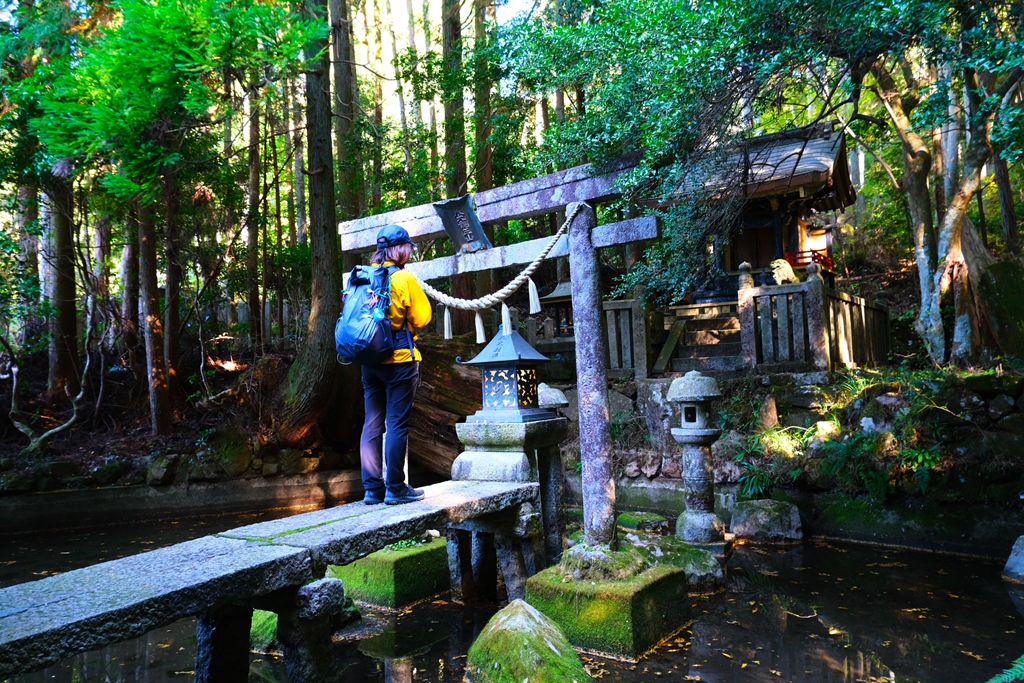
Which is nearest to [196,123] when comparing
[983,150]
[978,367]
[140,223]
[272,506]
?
[140,223]

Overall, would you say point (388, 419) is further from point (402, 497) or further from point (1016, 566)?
point (1016, 566)

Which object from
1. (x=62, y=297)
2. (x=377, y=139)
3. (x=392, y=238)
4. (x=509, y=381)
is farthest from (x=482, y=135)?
(x=392, y=238)

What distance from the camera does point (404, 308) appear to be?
459cm

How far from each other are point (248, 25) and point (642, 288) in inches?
272

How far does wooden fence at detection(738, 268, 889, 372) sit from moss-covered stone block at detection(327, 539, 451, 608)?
6.03 meters

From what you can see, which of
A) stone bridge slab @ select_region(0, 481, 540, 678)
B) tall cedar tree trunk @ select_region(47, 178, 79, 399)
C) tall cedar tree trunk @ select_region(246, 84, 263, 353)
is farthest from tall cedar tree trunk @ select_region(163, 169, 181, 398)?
stone bridge slab @ select_region(0, 481, 540, 678)

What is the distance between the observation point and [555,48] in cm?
830

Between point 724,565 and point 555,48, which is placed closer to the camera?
point 724,565

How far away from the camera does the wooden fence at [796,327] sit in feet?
30.7

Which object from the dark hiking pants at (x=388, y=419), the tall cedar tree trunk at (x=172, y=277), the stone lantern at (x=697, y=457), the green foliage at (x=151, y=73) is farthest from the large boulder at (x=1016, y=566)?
the tall cedar tree trunk at (x=172, y=277)

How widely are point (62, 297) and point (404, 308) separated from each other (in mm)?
10112

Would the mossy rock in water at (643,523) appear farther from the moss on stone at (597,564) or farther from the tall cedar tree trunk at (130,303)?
the tall cedar tree trunk at (130,303)

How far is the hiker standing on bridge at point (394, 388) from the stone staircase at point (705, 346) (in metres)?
6.93

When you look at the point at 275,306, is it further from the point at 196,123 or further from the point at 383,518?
the point at 383,518
